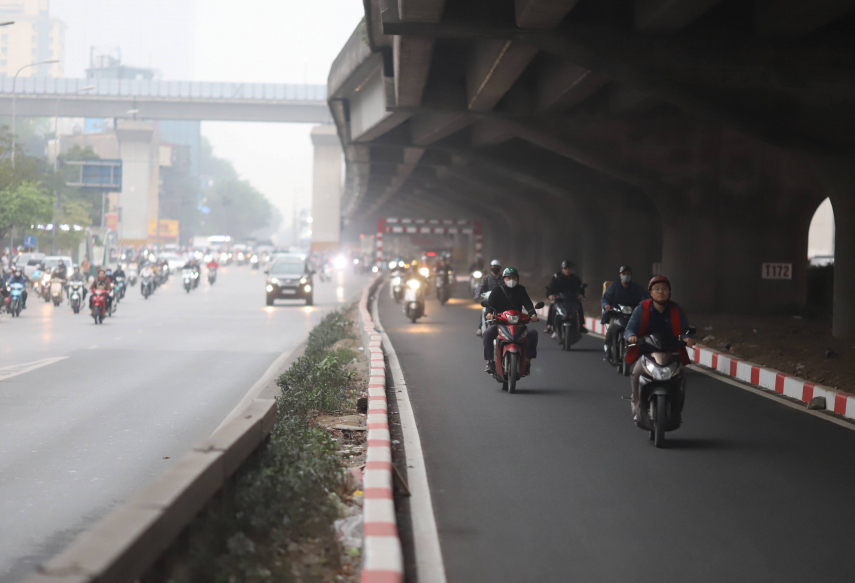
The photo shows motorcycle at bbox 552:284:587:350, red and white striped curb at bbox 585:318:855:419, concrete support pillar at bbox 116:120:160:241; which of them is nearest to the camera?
red and white striped curb at bbox 585:318:855:419

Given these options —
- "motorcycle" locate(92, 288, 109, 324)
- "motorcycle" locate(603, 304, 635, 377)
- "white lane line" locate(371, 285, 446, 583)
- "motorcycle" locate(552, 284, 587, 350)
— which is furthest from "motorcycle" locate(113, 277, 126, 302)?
"white lane line" locate(371, 285, 446, 583)

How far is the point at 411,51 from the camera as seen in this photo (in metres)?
21.5

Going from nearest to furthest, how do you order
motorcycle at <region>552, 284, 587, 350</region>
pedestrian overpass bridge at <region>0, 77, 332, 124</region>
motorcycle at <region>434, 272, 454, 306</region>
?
motorcycle at <region>552, 284, 587, 350</region>
motorcycle at <region>434, 272, 454, 306</region>
pedestrian overpass bridge at <region>0, 77, 332, 124</region>

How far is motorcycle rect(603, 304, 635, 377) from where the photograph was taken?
54.1ft

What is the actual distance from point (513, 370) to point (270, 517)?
816cm

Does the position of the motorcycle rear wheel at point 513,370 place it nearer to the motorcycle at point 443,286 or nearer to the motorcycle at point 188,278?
the motorcycle at point 443,286

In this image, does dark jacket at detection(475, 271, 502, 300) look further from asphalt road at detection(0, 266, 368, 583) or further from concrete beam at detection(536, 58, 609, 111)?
concrete beam at detection(536, 58, 609, 111)

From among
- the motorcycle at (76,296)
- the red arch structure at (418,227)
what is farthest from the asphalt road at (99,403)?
the red arch structure at (418,227)

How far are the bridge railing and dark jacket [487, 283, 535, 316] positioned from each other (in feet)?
220

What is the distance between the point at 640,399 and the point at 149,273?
36794 millimetres

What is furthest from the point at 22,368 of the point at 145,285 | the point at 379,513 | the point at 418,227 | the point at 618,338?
the point at 418,227

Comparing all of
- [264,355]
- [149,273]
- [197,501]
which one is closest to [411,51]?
[264,355]

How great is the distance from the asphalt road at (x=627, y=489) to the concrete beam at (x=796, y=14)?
17.6 ft

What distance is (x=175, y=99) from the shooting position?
3209 inches
